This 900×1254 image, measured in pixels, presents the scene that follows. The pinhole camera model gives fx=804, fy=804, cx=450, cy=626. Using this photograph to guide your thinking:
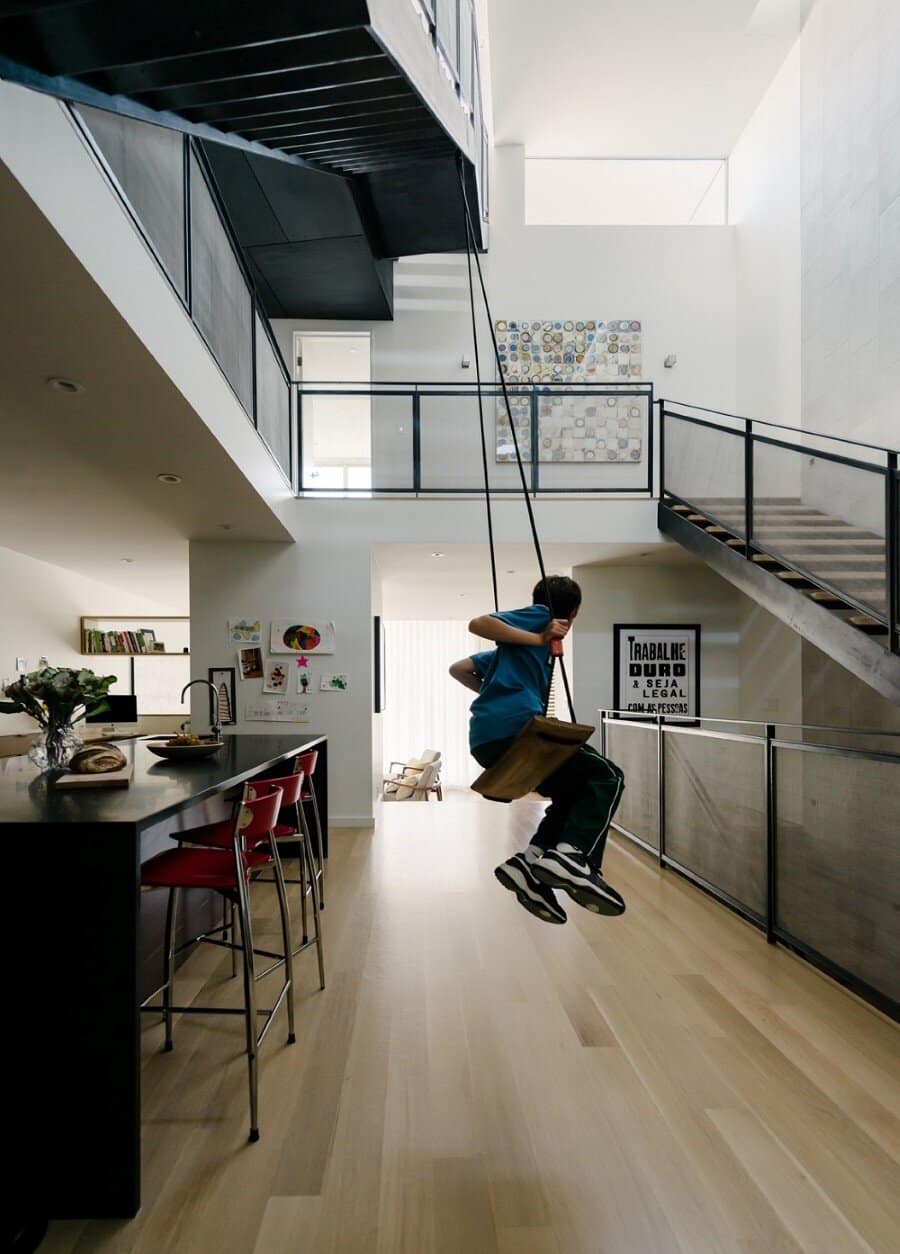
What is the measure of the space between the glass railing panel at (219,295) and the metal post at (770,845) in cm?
346

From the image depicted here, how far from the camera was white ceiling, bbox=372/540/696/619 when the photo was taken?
24.1ft

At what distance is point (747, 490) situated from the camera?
584cm

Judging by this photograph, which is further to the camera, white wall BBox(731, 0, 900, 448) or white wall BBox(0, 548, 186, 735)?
white wall BBox(0, 548, 186, 735)

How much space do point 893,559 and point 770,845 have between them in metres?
1.55

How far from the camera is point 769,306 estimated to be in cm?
806

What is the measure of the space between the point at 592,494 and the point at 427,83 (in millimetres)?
4808

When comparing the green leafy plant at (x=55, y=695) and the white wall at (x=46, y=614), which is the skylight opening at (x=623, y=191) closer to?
the white wall at (x=46, y=614)

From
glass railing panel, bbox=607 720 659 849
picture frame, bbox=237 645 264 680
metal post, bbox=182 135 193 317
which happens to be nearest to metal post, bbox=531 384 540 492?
glass railing panel, bbox=607 720 659 849

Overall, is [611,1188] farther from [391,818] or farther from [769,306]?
[769,306]

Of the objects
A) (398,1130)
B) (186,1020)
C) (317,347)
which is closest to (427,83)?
(398,1130)

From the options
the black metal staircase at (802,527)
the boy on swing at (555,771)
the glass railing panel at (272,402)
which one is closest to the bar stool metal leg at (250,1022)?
the boy on swing at (555,771)

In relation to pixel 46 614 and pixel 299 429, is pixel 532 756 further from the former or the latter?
pixel 46 614

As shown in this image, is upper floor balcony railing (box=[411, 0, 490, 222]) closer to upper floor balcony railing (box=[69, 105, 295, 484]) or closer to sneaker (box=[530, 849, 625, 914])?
upper floor balcony railing (box=[69, 105, 295, 484])

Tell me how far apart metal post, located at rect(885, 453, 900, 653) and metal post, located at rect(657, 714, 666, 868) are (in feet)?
6.46
